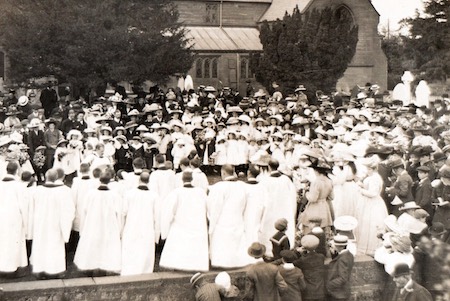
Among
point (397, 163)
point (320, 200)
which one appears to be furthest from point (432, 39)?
point (320, 200)

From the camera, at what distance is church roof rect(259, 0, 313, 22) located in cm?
4011

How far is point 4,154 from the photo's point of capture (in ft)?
44.3

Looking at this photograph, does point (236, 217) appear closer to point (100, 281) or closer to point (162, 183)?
point (100, 281)

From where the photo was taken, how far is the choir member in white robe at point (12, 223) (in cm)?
975

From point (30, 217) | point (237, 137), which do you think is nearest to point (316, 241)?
point (30, 217)

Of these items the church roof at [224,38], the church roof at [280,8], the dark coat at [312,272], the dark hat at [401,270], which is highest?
the church roof at [280,8]

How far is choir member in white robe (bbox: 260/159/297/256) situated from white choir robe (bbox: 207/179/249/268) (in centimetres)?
100

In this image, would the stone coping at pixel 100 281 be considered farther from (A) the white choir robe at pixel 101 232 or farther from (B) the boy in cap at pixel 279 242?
(B) the boy in cap at pixel 279 242

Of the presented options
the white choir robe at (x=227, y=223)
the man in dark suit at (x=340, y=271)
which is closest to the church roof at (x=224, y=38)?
the white choir robe at (x=227, y=223)

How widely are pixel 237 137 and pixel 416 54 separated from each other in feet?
24.2

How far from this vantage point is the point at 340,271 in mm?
8188

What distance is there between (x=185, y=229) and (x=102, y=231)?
55.8 inches

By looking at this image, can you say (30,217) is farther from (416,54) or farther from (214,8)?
(214,8)

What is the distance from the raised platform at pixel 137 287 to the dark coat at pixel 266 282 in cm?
154
